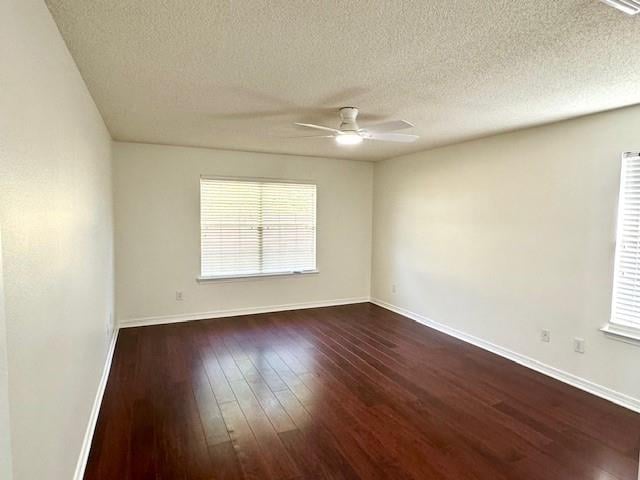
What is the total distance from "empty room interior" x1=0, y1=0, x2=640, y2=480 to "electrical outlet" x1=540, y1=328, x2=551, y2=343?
0.01 meters

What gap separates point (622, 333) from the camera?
2.85 m

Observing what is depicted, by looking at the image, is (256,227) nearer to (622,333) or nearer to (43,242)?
(43,242)

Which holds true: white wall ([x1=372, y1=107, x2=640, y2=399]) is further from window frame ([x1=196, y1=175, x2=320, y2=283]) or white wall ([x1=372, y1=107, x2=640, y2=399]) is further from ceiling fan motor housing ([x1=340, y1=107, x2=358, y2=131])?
ceiling fan motor housing ([x1=340, y1=107, x2=358, y2=131])

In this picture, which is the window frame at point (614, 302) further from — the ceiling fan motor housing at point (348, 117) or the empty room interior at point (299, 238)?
the ceiling fan motor housing at point (348, 117)

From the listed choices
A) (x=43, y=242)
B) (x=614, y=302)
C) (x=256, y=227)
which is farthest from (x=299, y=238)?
(x=43, y=242)

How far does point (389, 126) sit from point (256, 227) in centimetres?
291

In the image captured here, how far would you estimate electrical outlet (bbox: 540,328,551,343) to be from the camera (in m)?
3.38

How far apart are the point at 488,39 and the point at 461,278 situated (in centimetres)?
305

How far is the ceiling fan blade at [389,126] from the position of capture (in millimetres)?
2667

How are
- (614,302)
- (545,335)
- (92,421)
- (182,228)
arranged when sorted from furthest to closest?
(182,228) < (545,335) < (614,302) < (92,421)

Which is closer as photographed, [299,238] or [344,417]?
[344,417]

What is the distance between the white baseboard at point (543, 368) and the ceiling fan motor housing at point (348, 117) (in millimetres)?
2792

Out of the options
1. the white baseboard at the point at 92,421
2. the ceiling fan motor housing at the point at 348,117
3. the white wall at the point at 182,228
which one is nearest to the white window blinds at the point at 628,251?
the ceiling fan motor housing at the point at 348,117

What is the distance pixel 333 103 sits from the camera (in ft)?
9.16
